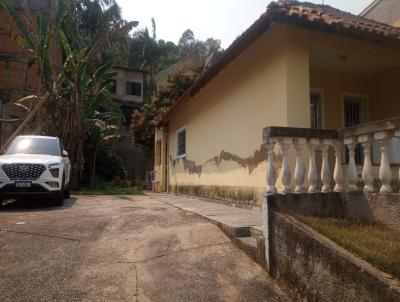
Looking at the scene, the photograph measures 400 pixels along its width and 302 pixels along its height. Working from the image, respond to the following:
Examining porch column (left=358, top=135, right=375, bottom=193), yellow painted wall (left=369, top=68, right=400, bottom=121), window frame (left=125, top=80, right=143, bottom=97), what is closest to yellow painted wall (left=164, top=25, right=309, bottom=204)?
porch column (left=358, top=135, right=375, bottom=193)

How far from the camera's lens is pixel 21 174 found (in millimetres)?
8477

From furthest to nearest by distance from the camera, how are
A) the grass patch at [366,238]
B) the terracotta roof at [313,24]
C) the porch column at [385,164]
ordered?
1. the terracotta roof at [313,24]
2. the porch column at [385,164]
3. the grass patch at [366,238]

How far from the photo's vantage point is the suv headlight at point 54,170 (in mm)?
8781

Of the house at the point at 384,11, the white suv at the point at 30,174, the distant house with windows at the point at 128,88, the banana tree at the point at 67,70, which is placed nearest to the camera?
the white suv at the point at 30,174

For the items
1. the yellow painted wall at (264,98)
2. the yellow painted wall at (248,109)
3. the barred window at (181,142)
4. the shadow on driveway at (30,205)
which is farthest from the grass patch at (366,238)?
the barred window at (181,142)

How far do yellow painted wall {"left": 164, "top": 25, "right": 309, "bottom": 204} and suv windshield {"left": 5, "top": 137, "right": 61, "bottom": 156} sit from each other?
4336 mm

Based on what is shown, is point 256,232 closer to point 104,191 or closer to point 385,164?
point 385,164

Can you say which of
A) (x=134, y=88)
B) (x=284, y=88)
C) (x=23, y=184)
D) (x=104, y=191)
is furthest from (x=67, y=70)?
(x=134, y=88)

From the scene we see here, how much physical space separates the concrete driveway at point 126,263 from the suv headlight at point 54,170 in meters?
2.28

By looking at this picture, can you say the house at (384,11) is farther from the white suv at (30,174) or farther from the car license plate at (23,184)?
the car license plate at (23,184)

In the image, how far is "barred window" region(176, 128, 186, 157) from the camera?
1470cm

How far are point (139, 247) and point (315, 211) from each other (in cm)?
237

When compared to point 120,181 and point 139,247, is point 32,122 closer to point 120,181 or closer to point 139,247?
point 120,181

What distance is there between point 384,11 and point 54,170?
11.1 meters
